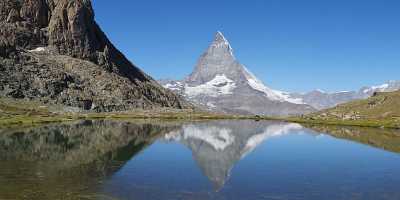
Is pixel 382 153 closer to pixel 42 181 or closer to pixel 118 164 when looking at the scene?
pixel 118 164

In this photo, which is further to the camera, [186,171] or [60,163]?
[60,163]

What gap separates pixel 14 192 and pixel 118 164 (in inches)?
Answer: 1000

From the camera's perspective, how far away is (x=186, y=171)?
68438mm

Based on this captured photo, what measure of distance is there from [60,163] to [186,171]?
1750cm

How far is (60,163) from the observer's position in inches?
2776

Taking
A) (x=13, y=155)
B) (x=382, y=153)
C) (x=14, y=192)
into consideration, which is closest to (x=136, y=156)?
(x=13, y=155)

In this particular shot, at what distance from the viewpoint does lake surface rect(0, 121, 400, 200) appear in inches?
1971

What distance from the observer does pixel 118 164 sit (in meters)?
71.4

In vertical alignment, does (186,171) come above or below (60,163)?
below

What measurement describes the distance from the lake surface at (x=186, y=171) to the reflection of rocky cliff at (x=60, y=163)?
9 cm

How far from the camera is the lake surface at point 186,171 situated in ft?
164

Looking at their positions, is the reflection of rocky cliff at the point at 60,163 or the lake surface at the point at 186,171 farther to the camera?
the lake surface at the point at 186,171

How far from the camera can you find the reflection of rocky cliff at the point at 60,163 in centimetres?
4909

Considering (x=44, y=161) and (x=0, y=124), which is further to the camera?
(x=0, y=124)
